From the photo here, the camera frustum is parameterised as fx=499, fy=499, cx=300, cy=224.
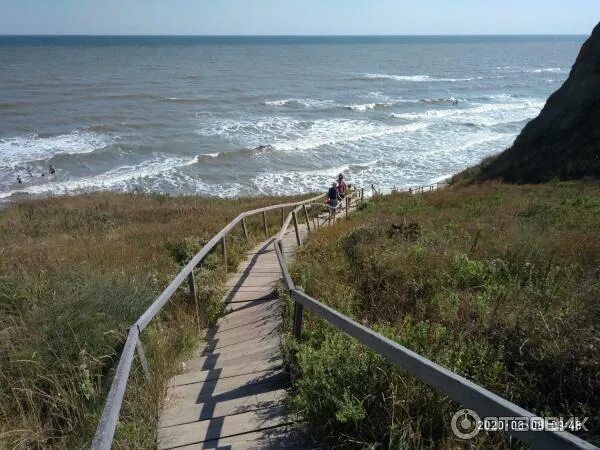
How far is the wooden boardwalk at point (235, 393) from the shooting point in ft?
12.1

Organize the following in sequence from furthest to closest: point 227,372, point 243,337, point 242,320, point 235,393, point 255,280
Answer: point 255,280
point 242,320
point 243,337
point 227,372
point 235,393

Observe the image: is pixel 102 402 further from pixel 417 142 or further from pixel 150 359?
pixel 417 142

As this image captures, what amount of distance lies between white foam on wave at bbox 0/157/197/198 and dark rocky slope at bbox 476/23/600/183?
1958 cm

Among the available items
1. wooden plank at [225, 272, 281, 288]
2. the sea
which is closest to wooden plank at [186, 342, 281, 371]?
wooden plank at [225, 272, 281, 288]

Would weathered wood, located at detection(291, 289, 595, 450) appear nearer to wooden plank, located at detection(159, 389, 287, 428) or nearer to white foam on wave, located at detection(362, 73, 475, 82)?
wooden plank, located at detection(159, 389, 287, 428)

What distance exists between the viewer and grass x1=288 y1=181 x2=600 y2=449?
3.36 meters

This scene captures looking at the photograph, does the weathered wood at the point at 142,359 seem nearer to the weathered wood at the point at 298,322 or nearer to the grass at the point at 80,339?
the grass at the point at 80,339

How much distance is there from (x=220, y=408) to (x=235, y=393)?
0.84 feet

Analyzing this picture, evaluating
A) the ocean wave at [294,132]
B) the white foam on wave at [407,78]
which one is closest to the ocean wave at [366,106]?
the ocean wave at [294,132]

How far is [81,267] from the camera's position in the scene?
738 cm

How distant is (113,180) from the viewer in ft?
101

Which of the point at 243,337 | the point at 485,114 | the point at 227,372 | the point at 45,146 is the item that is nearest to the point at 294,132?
the point at 45,146

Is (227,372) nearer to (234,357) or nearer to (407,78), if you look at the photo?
(234,357)

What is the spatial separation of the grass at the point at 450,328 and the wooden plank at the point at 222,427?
210 millimetres
